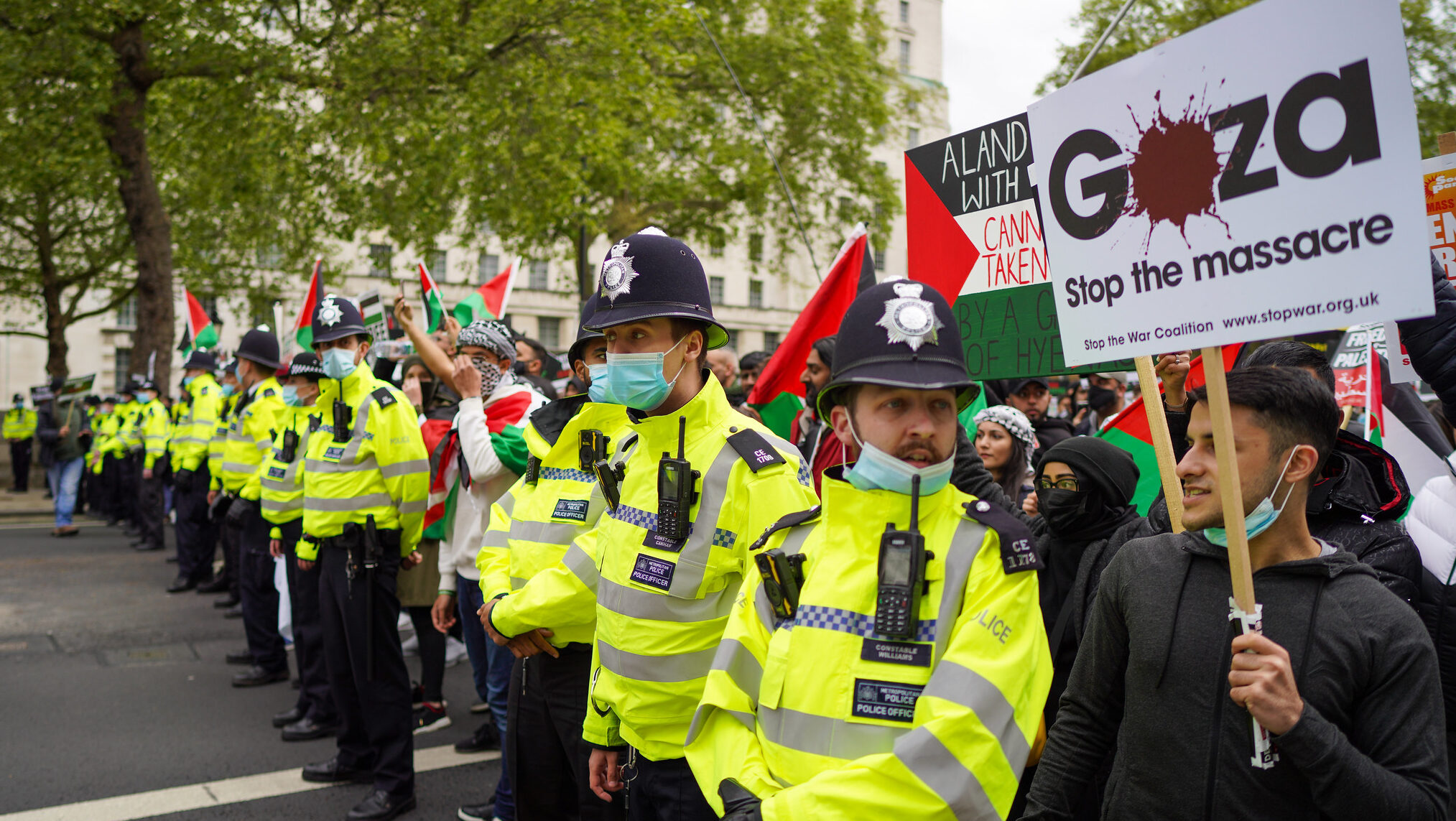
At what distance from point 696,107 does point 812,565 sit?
22408mm

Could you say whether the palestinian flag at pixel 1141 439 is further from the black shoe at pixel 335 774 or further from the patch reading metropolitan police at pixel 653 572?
the black shoe at pixel 335 774

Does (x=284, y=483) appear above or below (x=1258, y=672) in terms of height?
above

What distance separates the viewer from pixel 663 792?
2.76m

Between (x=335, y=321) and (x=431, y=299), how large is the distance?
7.00ft

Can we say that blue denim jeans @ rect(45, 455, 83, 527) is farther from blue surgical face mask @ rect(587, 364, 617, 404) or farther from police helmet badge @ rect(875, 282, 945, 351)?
police helmet badge @ rect(875, 282, 945, 351)

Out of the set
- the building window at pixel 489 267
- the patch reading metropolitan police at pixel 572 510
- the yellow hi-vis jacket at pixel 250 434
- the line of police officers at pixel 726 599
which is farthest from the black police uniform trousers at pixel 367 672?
the building window at pixel 489 267

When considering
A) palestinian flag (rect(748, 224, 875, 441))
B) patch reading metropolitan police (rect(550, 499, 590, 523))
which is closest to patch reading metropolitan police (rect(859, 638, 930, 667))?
patch reading metropolitan police (rect(550, 499, 590, 523))

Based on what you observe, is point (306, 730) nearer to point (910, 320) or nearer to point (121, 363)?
point (910, 320)

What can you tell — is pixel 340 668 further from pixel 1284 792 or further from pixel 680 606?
pixel 1284 792

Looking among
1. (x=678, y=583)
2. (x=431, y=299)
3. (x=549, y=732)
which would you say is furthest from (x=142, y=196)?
(x=678, y=583)

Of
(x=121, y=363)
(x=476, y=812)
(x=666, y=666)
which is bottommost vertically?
(x=476, y=812)

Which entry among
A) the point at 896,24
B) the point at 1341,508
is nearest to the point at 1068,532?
the point at 1341,508

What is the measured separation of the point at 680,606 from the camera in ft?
9.10

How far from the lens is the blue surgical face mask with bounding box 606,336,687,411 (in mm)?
2955
